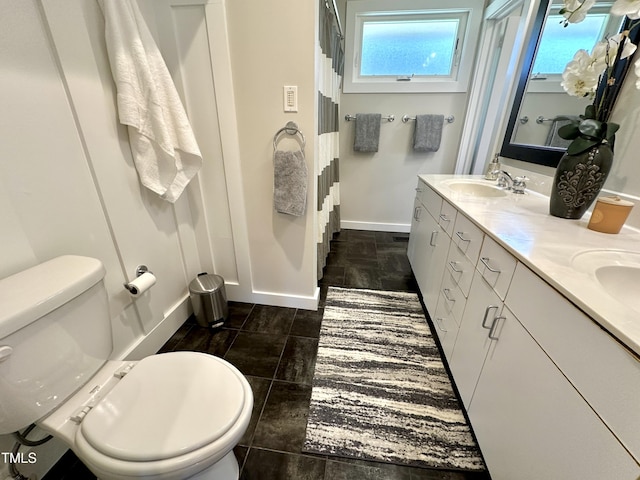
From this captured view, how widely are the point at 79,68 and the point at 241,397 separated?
1.34 metres

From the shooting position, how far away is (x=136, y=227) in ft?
4.30

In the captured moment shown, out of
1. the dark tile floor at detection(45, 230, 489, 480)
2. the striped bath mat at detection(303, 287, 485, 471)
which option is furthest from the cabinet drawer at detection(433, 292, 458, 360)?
the dark tile floor at detection(45, 230, 489, 480)

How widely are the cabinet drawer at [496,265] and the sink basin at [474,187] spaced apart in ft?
2.71

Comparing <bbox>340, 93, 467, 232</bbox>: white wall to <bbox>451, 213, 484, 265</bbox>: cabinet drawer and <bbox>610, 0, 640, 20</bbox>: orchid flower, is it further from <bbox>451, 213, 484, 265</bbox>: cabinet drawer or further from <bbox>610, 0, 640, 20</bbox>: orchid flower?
<bbox>610, 0, 640, 20</bbox>: orchid flower

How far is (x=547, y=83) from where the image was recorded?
5.14ft

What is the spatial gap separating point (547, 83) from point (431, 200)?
92cm

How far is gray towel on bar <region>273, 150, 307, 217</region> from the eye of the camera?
4.79ft

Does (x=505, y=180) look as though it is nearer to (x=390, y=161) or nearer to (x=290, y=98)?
(x=390, y=161)

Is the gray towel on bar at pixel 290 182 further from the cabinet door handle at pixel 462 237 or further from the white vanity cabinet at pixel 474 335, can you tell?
the white vanity cabinet at pixel 474 335

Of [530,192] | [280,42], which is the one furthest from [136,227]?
[530,192]

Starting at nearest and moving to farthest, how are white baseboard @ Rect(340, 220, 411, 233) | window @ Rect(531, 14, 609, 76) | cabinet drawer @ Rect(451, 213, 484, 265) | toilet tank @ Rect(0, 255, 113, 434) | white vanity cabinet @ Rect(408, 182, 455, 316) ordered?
toilet tank @ Rect(0, 255, 113, 434)
cabinet drawer @ Rect(451, 213, 484, 265)
window @ Rect(531, 14, 609, 76)
white vanity cabinet @ Rect(408, 182, 455, 316)
white baseboard @ Rect(340, 220, 411, 233)

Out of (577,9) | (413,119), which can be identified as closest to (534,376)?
(577,9)

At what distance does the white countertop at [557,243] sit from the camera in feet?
1.87

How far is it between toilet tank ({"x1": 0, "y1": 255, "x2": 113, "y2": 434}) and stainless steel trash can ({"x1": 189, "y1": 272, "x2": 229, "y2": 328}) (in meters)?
0.70
